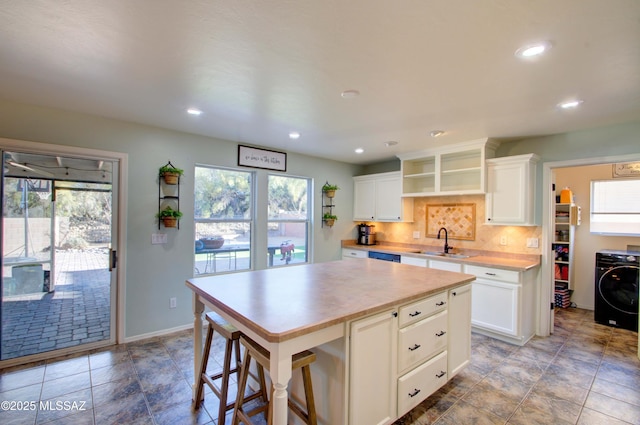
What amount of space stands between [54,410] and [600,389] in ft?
13.8

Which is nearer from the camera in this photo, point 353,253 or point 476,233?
point 476,233

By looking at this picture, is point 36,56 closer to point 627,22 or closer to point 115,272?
point 115,272

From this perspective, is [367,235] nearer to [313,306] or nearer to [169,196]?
[169,196]

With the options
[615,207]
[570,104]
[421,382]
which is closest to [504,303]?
[421,382]

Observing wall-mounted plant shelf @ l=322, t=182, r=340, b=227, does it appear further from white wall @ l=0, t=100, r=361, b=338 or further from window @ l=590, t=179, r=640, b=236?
window @ l=590, t=179, r=640, b=236

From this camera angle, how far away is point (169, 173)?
329cm

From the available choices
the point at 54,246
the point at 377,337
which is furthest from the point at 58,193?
the point at 377,337

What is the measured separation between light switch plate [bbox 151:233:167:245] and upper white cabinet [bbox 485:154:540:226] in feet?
13.1

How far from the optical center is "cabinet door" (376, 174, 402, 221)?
4.76m

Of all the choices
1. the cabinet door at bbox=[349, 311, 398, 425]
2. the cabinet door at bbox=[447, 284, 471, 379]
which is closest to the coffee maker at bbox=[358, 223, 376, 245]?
the cabinet door at bbox=[447, 284, 471, 379]

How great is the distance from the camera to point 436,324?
2.18 m

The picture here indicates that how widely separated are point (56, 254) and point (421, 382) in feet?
11.7

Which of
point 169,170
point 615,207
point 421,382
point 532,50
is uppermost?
point 532,50

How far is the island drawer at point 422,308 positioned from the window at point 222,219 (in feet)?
8.99
